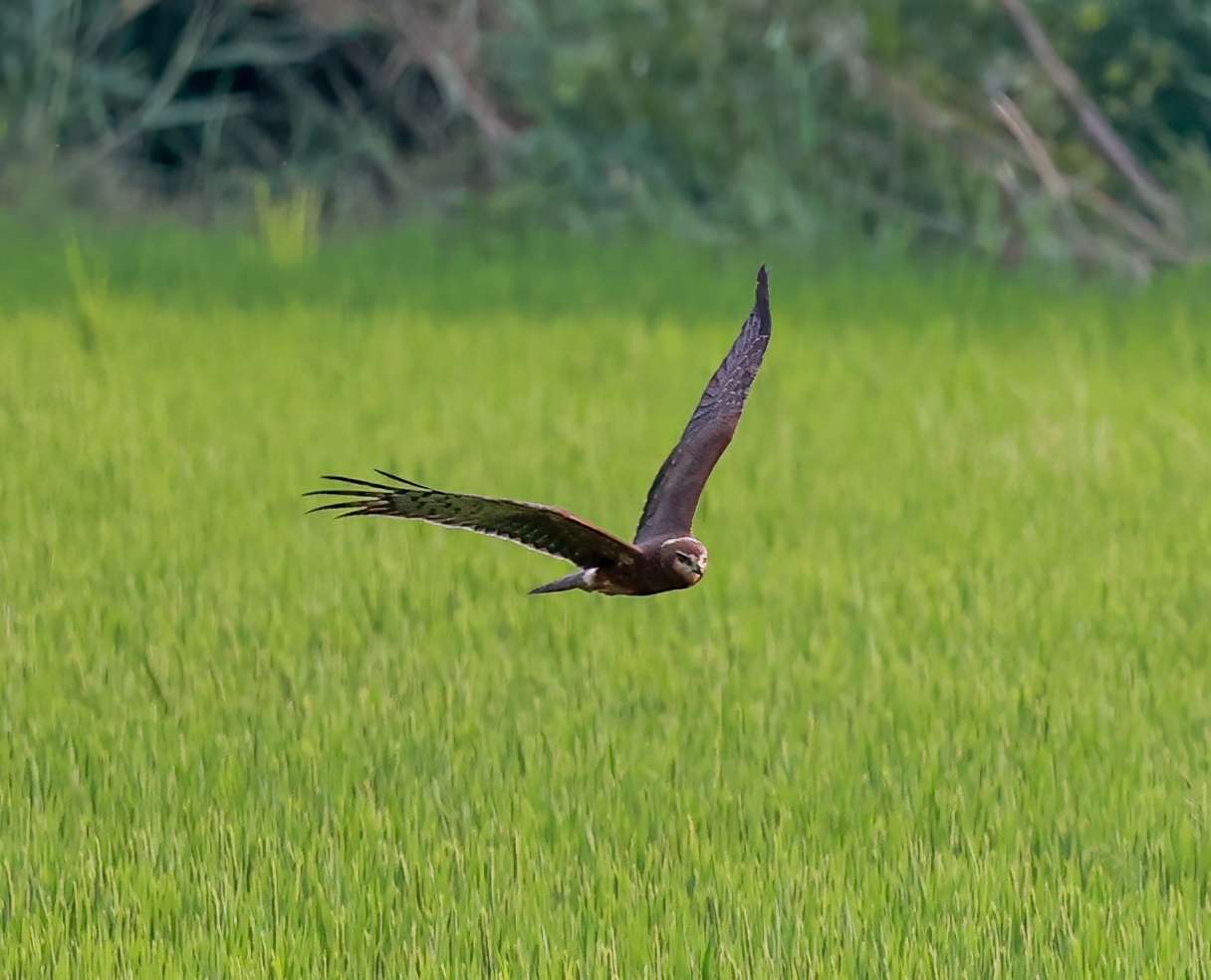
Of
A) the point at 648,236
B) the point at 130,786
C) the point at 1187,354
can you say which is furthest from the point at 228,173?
the point at 130,786

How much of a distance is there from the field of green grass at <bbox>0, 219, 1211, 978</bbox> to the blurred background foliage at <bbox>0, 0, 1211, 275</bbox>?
2508 millimetres

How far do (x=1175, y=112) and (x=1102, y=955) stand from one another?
8.89m

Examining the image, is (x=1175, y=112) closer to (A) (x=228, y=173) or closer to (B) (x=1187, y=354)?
(B) (x=1187, y=354)

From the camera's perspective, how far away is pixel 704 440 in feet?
11.7

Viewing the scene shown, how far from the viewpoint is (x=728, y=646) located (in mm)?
4785

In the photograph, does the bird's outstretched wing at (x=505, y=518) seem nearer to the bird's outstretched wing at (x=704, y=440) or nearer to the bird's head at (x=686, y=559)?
the bird's head at (x=686, y=559)

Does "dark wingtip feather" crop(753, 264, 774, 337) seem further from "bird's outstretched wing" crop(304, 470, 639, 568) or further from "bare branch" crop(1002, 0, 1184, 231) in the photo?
"bare branch" crop(1002, 0, 1184, 231)

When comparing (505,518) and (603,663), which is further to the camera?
(603,663)

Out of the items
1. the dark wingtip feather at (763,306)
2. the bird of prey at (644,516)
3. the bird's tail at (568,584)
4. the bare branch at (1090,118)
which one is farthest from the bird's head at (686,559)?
the bare branch at (1090,118)

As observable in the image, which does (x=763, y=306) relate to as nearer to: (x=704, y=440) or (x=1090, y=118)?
(x=704, y=440)

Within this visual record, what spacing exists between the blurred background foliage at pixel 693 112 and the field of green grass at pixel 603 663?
2.51 metres

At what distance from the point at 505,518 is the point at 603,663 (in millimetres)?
1807

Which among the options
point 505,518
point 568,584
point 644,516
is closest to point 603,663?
point 644,516

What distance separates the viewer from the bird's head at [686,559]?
308cm
